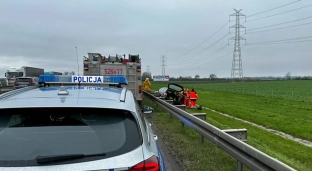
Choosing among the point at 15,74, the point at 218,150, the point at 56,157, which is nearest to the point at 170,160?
the point at 218,150

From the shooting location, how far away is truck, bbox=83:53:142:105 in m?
14.1

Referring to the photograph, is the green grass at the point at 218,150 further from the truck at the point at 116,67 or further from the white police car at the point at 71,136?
the truck at the point at 116,67

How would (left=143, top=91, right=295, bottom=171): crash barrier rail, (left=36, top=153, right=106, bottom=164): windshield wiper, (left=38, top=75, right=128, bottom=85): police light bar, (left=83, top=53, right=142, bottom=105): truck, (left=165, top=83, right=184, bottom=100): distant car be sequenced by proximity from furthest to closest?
(left=165, top=83, right=184, bottom=100): distant car
(left=83, top=53, right=142, bottom=105): truck
(left=38, top=75, right=128, bottom=85): police light bar
(left=143, top=91, right=295, bottom=171): crash barrier rail
(left=36, top=153, right=106, bottom=164): windshield wiper

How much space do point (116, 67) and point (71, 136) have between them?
12195 mm

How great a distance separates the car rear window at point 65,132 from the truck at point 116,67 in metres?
11.9

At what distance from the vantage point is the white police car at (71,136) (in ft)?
6.85

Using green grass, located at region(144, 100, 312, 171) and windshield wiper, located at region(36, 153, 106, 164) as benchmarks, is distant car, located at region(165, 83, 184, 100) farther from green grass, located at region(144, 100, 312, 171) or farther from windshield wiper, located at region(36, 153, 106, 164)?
windshield wiper, located at region(36, 153, 106, 164)

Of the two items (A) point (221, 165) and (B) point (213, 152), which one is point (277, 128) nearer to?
(B) point (213, 152)

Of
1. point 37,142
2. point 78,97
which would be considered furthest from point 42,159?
point 78,97

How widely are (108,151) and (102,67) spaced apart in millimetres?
12331

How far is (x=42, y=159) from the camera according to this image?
2.08 meters

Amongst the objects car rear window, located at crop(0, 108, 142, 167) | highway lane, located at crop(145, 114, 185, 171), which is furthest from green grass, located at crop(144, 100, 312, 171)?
car rear window, located at crop(0, 108, 142, 167)

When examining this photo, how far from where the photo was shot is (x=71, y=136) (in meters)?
2.30

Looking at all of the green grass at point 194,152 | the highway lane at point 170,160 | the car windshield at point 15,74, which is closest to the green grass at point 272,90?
the green grass at point 194,152
